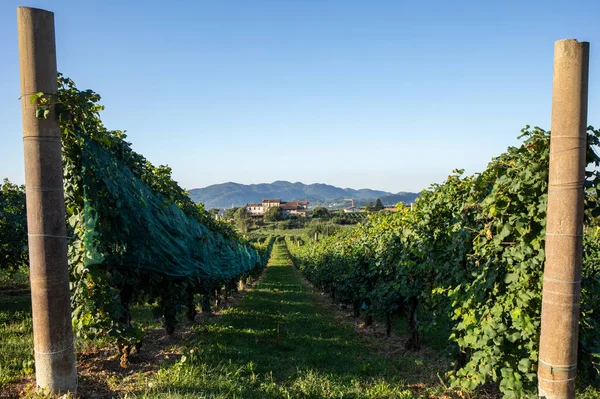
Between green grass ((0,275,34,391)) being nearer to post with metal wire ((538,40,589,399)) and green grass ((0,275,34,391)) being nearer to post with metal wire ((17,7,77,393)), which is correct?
post with metal wire ((17,7,77,393))

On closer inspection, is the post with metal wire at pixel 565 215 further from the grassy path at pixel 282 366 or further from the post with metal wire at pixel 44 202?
the post with metal wire at pixel 44 202

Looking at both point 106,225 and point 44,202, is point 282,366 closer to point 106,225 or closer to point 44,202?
point 106,225

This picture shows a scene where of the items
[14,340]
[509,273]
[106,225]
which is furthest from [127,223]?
[509,273]

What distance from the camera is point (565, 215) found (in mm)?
2641

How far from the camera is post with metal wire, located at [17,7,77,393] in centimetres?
325

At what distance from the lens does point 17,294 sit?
42.8 ft

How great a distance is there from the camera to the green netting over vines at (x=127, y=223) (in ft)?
13.8

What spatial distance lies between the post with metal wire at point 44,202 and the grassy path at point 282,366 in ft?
3.14

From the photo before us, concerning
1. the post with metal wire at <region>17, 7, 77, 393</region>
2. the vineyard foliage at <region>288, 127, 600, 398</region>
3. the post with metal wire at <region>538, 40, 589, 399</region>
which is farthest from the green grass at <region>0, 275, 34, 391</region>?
the post with metal wire at <region>538, 40, 589, 399</region>

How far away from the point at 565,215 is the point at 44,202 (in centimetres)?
409

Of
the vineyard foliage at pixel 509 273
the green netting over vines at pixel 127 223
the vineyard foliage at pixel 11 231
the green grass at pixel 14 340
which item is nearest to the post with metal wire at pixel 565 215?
the vineyard foliage at pixel 509 273

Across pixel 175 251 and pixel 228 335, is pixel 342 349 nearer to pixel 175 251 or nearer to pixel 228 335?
pixel 228 335

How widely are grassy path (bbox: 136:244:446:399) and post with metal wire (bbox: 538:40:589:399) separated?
7.16 feet

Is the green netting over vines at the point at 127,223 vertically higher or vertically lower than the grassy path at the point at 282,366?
higher
